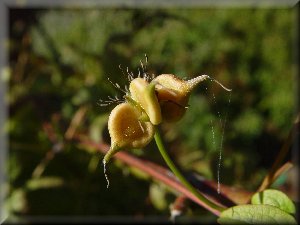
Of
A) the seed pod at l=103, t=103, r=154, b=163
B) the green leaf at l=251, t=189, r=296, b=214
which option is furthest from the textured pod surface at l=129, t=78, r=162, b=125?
the green leaf at l=251, t=189, r=296, b=214

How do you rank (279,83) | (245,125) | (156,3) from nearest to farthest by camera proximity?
(156,3) → (245,125) → (279,83)

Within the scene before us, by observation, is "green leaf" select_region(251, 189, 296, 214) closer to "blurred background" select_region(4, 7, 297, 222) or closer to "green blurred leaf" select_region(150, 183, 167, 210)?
"blurred background" select_region(4, 7, 297, 222)

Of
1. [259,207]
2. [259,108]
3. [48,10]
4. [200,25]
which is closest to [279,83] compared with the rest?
[259,108]

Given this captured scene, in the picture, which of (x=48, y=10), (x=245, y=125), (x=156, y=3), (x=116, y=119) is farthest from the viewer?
(x=245, y=125)

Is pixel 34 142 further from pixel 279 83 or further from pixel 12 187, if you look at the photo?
pixel 279 83

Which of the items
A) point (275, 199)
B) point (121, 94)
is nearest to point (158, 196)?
point (121, 94)

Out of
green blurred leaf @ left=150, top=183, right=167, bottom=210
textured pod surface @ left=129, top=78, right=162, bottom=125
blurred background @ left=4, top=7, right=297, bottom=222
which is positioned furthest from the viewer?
blurred background @ left=4, top=7, right=297, bottom=222

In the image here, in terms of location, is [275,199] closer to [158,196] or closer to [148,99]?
[148,99]

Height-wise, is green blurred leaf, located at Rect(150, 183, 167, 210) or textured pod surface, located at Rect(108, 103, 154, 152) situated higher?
textured pod surface, located at Rect(108, 103, 154, 152)
